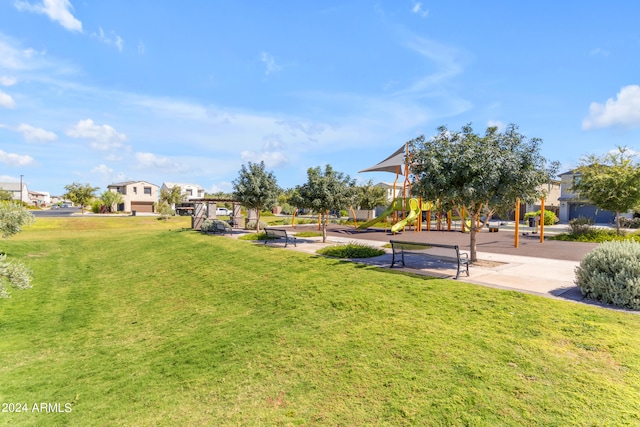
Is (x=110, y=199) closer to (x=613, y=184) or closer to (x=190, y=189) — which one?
(x=190, y=189)

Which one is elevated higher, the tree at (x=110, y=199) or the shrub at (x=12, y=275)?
the tree at (x=110, y=199)

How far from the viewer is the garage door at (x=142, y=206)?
236 ft

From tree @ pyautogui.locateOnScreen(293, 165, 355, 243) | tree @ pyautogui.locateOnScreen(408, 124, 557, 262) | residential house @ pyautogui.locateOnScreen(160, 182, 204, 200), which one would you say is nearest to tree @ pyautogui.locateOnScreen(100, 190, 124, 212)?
residential house @ pyautogui.locateOnScreen(160, 182, 204, 200)

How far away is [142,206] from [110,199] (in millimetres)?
10899

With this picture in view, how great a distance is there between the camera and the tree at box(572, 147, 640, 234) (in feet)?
57.5

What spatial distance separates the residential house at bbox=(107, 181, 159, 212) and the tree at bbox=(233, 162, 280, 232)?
5827 cm

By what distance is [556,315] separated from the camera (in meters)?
6.14

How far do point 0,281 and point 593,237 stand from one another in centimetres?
2339

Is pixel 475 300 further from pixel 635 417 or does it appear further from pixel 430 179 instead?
→ pixel 430 179

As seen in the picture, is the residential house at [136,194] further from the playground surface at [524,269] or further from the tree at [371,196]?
the playground surface at [524,269]

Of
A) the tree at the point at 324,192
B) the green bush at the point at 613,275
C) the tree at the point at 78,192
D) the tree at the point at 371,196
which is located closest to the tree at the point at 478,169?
the green bush at the point at 613,275

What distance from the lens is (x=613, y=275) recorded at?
7109 mm

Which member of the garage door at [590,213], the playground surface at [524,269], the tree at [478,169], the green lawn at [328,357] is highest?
the tree at [478,169]

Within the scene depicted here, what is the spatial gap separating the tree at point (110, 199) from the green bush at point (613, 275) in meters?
70.7
